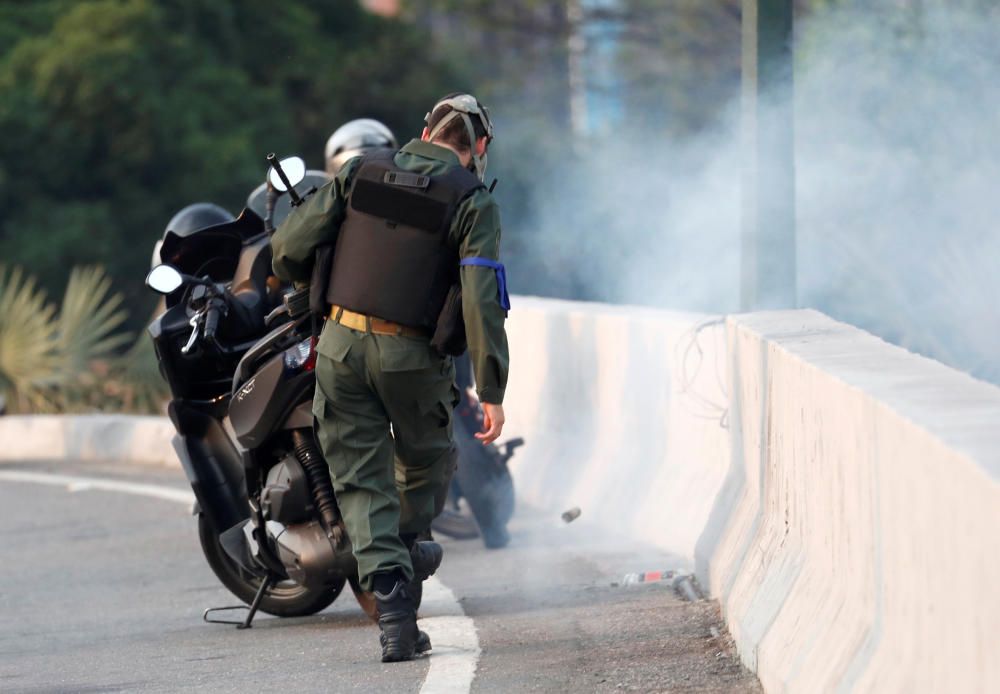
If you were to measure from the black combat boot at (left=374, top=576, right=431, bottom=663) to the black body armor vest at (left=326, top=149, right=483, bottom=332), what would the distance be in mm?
778

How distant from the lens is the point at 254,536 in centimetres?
642

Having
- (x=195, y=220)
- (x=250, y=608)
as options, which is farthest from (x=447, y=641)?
(x=195, y=220)

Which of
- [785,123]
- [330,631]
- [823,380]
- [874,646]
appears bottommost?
[330,631]

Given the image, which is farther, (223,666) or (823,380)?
(223,666)

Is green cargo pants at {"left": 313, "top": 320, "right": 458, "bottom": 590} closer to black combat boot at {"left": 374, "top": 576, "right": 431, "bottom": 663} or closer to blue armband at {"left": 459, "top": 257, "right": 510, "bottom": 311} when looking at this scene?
black combat boot at {"left": 374, "top": 576, "right": 431, "bottom": 663}

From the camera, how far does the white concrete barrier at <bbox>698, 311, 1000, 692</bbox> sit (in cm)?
336

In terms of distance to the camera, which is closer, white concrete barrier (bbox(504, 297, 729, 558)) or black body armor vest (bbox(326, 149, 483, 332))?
black body armor vest (bbox(326, 149, 483, 332))

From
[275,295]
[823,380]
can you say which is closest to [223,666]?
[275,295]

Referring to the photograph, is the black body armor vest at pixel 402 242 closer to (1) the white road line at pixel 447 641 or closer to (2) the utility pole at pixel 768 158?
(1) the white road line at pixel 447 641

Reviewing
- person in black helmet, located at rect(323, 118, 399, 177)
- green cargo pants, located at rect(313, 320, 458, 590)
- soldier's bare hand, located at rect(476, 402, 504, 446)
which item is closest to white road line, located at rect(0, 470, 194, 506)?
person in black helmet, located at rect(323, 118, 399, 177)

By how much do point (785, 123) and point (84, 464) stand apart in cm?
707

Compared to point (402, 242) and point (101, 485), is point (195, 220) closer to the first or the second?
point (402, 242)

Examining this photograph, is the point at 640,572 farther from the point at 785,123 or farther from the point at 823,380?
the point at 823,380

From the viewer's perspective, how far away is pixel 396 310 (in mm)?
5652
